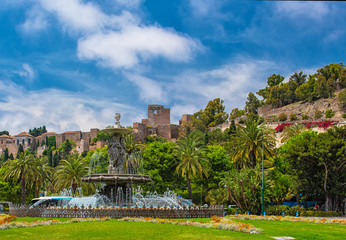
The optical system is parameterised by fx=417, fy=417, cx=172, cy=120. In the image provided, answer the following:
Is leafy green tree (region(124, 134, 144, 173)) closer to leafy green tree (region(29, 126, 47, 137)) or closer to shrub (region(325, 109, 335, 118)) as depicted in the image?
shrub (region(325, 109, 335, 118))

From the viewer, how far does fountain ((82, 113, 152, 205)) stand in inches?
991

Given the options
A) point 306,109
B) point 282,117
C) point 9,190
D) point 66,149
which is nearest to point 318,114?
point 282,117

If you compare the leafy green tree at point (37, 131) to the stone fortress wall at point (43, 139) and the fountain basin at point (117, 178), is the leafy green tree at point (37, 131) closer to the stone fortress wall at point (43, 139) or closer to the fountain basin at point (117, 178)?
the stone fortress wall at point (43, 139)

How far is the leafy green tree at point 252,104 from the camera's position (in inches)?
4784

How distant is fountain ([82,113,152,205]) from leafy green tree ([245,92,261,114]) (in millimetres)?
97054

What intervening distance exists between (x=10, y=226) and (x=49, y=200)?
1691 centimetres

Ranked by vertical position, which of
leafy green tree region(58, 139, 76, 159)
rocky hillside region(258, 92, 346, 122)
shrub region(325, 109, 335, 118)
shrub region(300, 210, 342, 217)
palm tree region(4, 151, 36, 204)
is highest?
rocky hillside region(258, 92, 346, 122)

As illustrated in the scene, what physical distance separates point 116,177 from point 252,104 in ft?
331

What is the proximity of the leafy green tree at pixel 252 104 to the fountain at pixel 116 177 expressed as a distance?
318 feet

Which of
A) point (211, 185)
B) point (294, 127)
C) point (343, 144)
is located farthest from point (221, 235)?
point (294, 127)

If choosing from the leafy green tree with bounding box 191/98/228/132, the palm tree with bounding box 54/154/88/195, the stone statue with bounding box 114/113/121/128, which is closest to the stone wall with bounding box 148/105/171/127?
the leafy green tree with bounding box 191/98/228/132

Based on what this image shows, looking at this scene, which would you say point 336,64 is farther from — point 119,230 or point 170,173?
point 119,230

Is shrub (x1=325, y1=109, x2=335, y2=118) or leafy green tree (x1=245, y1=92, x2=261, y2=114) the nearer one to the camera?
shrub (x1=325, y1=109, x2=335, y2=118)

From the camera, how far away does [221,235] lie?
14.6 m
